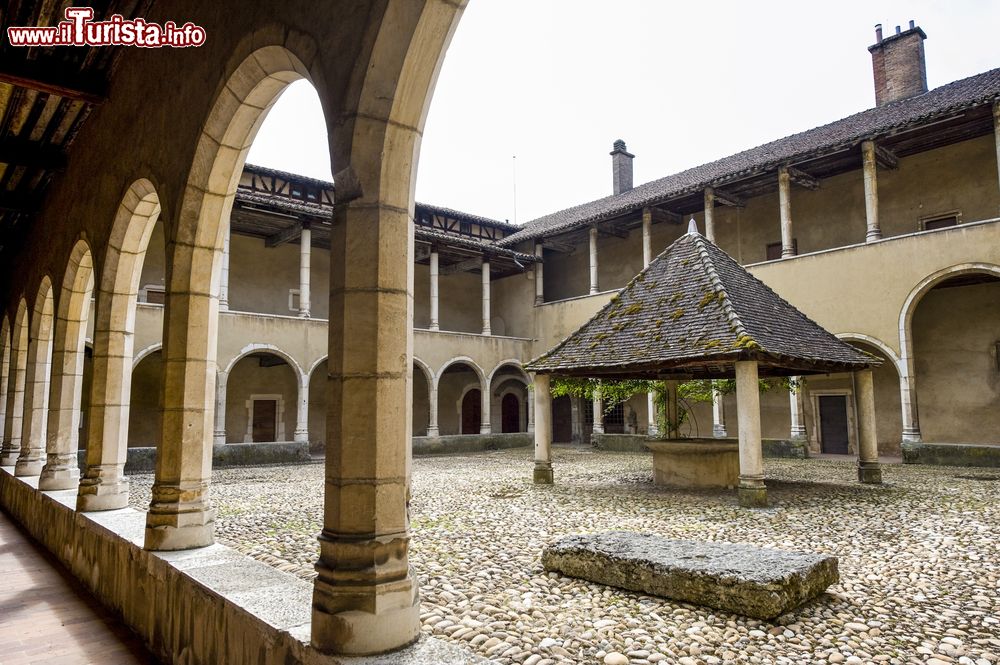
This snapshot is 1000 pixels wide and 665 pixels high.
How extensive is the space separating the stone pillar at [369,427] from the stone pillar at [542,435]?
7.81 m

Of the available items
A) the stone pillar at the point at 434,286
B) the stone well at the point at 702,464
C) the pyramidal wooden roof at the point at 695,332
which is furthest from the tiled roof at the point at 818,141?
the stone well at the point at 702,464

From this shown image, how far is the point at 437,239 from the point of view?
18984 mm

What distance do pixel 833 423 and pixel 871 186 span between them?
625cm

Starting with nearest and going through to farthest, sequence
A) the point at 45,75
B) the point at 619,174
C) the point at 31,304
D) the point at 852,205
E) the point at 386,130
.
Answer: the point at 386,130, the point at 45,75, the point at 31,304, the point at 852,205, the point at 619,174

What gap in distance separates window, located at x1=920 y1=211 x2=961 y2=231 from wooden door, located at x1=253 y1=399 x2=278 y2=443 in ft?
58.4

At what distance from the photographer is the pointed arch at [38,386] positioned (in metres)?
8.17

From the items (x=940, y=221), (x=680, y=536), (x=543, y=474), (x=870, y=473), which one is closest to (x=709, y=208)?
(x=940, y=221)

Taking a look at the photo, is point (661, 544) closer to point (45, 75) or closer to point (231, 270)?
point (45, 75)

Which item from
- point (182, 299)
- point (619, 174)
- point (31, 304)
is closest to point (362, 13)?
point (182, 299)

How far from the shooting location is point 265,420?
18969mm

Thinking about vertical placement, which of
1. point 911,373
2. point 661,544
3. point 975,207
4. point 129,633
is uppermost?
point 975,207

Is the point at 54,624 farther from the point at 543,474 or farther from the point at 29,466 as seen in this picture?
the point at 543,474

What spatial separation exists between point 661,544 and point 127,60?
5774mm

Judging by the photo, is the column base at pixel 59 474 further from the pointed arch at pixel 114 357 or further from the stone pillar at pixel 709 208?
the stone pillar at pixel 709 208
